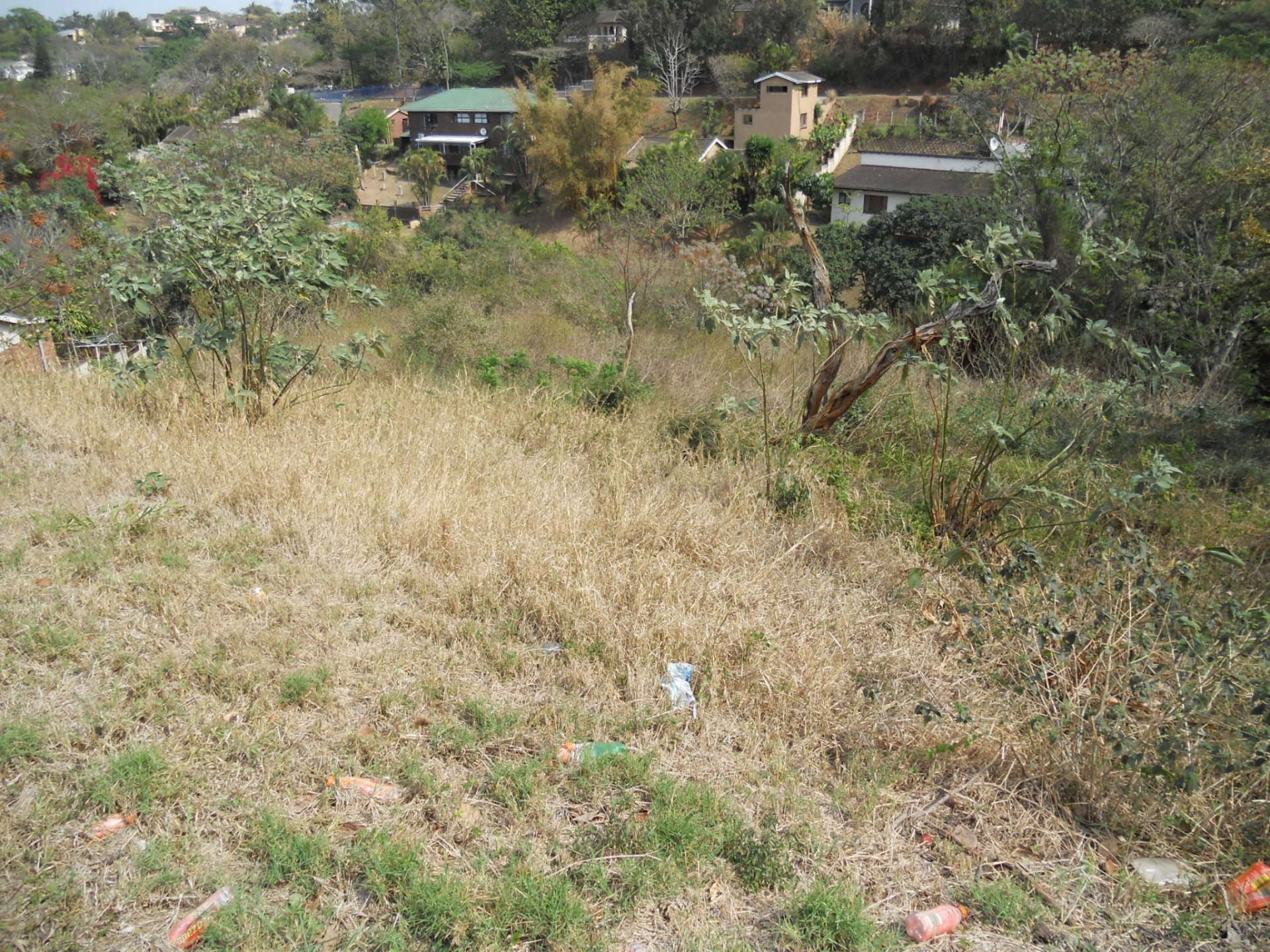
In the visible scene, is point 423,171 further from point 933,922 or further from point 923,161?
point 933,922

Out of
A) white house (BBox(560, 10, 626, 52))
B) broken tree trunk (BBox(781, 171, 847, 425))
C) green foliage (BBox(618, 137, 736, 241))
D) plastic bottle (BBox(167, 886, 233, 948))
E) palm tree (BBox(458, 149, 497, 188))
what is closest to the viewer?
plastic bottle (BBox(167, 886, 233, 948))

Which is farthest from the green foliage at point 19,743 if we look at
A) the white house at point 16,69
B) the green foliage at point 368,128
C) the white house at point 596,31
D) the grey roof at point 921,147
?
the white house at point 596,31

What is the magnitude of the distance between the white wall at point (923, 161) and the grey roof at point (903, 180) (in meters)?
0.15

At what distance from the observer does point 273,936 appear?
1861 millimetres

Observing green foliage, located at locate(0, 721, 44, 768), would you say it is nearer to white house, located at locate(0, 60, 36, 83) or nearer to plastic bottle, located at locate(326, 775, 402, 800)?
plastic bottle, located at locate(326, 775, 402, 800)

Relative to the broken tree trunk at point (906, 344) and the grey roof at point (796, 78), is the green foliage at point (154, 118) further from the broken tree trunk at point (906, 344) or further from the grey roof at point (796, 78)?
the broken tree trunk at point (906, 344)

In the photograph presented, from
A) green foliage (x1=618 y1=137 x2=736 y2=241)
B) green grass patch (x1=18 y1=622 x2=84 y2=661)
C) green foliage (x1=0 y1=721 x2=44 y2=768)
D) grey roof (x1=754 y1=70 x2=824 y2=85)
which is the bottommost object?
green foliage (x1=0 y1=721 x2=44 y2=768)

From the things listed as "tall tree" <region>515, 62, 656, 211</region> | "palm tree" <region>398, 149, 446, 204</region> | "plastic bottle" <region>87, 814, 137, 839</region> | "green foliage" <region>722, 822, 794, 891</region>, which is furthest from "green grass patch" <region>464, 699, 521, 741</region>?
"palm tree" <region>398, 149, 446, 204</region>

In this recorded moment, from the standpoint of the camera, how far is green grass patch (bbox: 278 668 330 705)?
2547mm

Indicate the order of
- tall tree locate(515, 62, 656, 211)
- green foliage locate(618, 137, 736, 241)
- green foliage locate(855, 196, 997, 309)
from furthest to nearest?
tall tree locate(515, 62, 656, 211), green foliage locate(618, 137, 736, 241), green foliage locate(855, 196, 997, 309)

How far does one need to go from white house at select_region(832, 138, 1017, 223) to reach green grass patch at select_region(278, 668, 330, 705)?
1924 centimetres

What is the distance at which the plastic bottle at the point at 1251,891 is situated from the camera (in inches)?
81.0

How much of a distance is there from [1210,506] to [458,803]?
3.62m

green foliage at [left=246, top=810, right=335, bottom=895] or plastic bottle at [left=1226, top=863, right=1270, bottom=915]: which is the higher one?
green foliage at [left=246, top=810, right=335, bottom=895]
